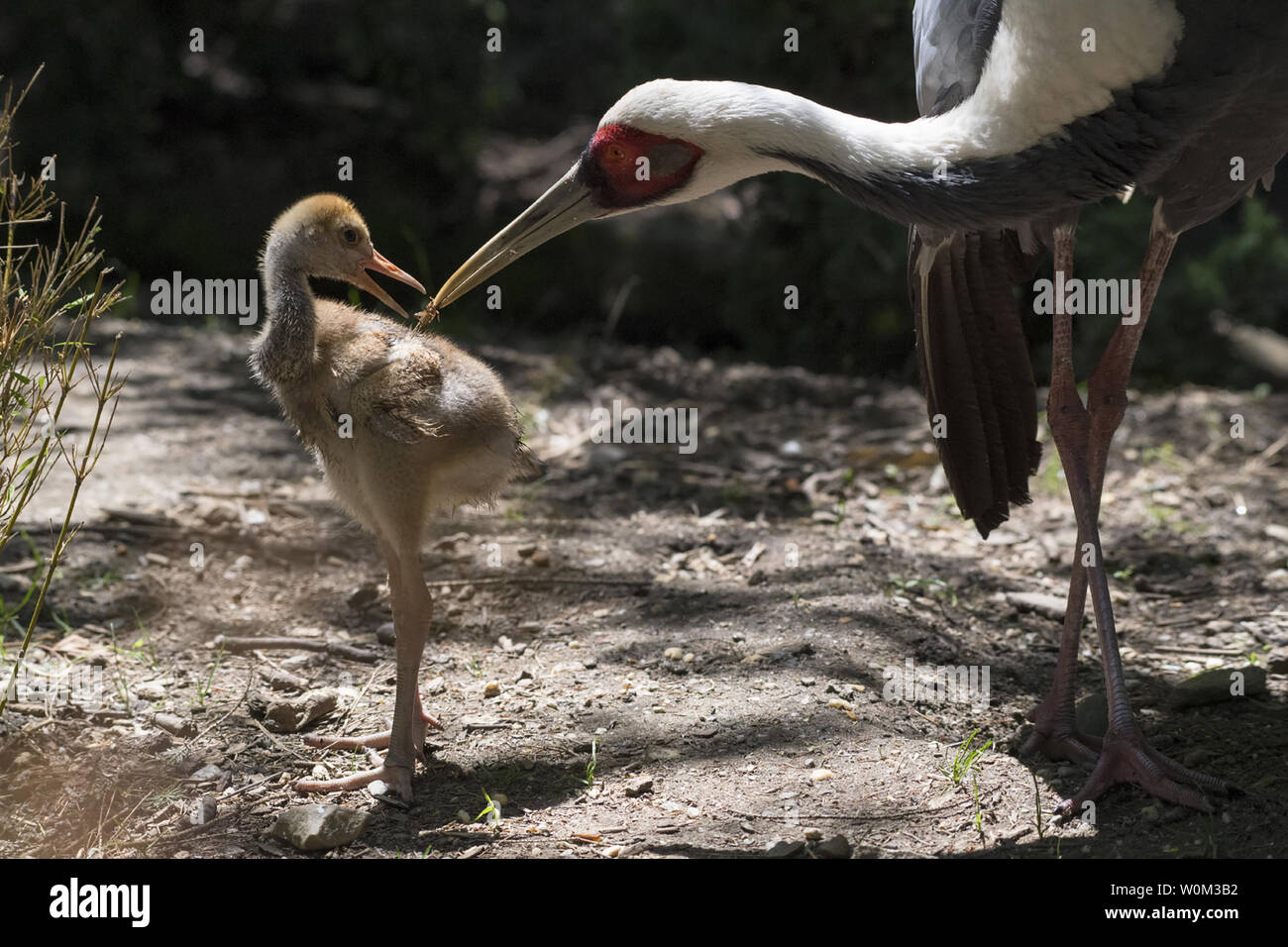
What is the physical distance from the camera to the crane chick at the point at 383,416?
3.47m

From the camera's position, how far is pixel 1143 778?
3.41 m

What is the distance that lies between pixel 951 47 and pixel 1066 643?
1769 millimetres

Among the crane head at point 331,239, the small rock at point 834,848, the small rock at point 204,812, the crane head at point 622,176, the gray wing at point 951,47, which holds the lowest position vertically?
the small rock at point 834,848

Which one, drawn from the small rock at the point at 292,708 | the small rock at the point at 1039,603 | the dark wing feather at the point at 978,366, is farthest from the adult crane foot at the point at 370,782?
the small rock at the point at 1039,603

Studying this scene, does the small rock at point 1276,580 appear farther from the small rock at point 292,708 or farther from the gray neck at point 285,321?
the gray neck at point 285,321

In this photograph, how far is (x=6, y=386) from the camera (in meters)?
3.20

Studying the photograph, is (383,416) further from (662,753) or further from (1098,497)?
(1098,497)

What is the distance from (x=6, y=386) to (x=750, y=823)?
6.66 ft

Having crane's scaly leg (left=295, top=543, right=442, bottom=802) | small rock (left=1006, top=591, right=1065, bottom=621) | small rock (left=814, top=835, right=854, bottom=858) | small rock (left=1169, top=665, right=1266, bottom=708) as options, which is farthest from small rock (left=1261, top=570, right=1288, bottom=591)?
crane's scaly leg (left=295, top=543, right=442, bottom=802)

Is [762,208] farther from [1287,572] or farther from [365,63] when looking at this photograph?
[1287,572]

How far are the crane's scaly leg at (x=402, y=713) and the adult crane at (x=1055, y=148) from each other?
2.59 feet

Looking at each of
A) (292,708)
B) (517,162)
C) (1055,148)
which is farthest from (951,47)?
(517,162)

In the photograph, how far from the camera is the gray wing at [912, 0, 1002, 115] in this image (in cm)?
382
